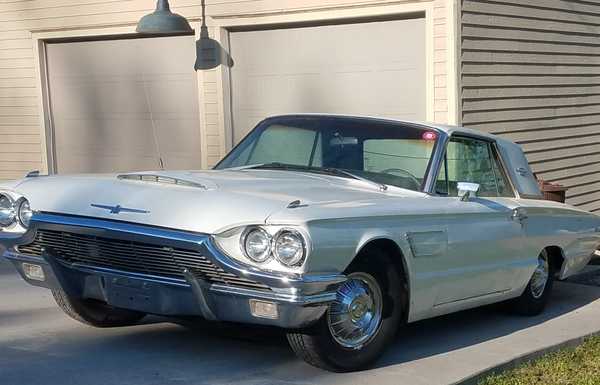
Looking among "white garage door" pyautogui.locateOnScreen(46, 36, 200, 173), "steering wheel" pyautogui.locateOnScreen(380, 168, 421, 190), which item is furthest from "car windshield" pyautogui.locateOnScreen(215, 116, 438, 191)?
"white garage door" pyautogui.locateOnScreen(46, 36, 200, 173)

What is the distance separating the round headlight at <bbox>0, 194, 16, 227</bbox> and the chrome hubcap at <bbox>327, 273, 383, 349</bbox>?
195 cm

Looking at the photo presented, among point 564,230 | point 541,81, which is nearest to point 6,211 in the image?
point 564,230

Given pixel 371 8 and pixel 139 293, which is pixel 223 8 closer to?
pixel 371 8

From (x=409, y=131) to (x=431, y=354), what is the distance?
147 centimetres

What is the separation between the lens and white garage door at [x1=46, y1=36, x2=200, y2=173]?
12.1m

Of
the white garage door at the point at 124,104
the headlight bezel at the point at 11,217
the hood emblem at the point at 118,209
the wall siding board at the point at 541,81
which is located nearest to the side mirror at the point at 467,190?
the hood emblem at the point at 118,209

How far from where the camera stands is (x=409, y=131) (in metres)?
6.25

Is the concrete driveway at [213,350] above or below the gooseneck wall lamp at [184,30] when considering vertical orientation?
below

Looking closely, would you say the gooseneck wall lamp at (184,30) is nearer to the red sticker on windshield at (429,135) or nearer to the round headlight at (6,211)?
the red sticker on windshield at (429,135)

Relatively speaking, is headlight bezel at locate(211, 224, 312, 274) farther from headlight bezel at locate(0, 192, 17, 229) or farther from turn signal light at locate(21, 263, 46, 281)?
headlight bezel at locate(0, 192, 17, 229)

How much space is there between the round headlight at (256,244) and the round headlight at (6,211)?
160 centimetres

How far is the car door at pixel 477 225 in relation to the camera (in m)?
5.81

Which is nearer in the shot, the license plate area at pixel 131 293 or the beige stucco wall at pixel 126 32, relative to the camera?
the license plate area at pixel 131 293

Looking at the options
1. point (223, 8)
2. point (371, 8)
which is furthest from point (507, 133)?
point (223, 8)
